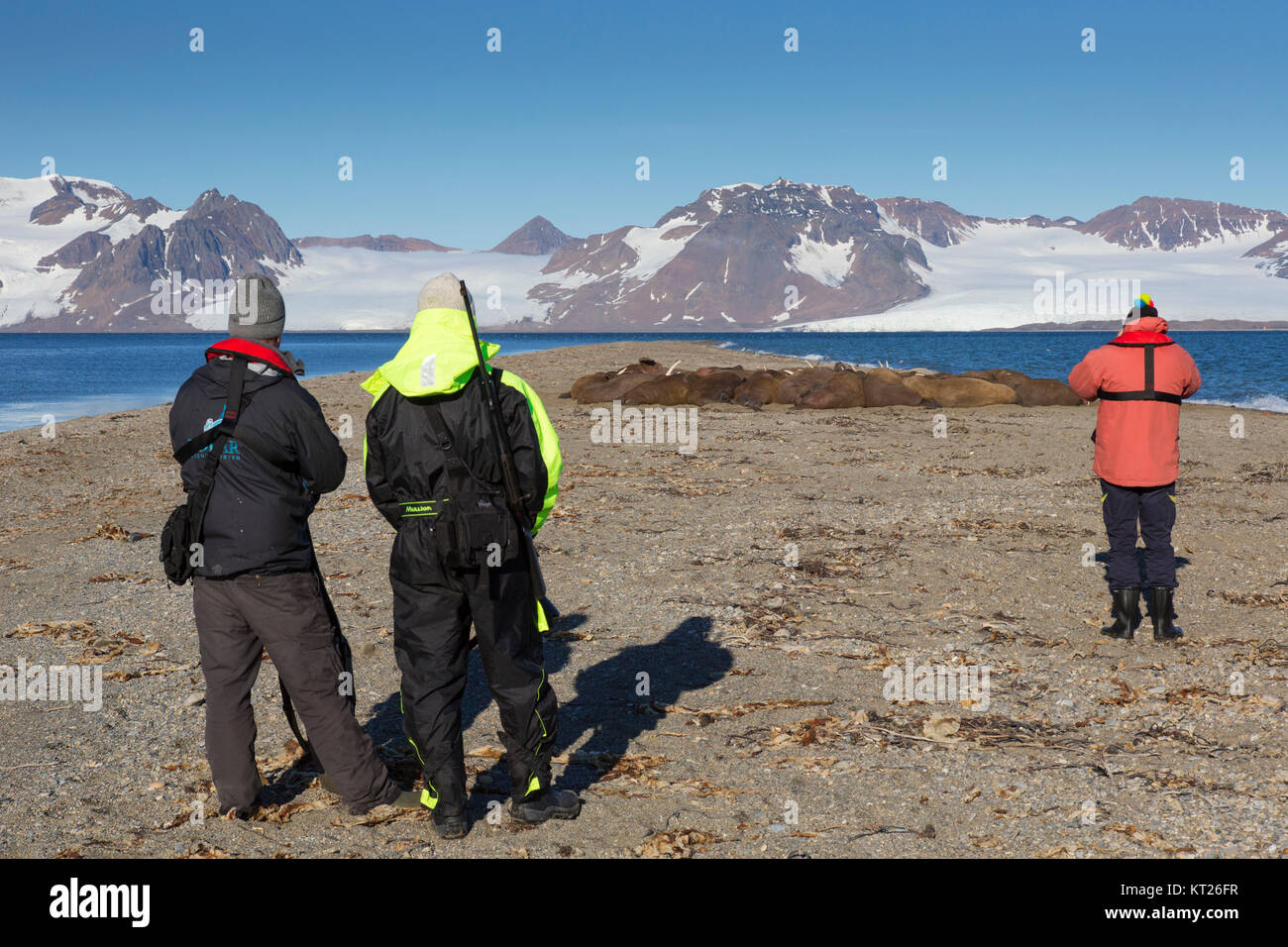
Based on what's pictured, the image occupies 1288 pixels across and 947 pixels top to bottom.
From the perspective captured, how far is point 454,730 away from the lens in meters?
4.50

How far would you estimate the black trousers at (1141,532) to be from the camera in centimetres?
727

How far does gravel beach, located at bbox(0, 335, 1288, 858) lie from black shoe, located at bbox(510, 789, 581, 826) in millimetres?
72

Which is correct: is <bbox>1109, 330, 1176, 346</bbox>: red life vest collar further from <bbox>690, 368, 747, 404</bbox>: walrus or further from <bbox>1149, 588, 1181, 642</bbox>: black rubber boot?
<bbox>690, 368, 747, 404</bbox>: walrus

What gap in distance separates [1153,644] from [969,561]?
2243 mm

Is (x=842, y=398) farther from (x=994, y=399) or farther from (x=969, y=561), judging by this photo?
(x=969, y=561)

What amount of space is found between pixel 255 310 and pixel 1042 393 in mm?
24083

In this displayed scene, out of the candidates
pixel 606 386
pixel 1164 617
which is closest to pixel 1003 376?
pixel 606 386

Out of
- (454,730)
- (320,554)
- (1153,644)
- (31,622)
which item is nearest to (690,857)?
(454,730)

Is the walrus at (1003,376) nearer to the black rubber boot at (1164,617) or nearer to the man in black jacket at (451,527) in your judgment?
the black rubber boot at (1164,617)

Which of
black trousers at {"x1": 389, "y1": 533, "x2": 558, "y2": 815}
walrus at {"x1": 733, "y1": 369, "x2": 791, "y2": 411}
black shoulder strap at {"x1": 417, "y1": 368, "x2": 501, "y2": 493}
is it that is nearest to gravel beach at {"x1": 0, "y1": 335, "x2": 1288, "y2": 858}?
black trousers at {"x1": 389, "y1": 533, "x2": 558, "y2": 815}

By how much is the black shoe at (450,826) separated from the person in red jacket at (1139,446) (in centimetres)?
518

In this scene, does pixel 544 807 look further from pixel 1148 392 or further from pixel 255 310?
pixel 1148 392

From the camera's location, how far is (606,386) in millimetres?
24562

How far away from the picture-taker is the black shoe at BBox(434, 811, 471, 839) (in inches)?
175
